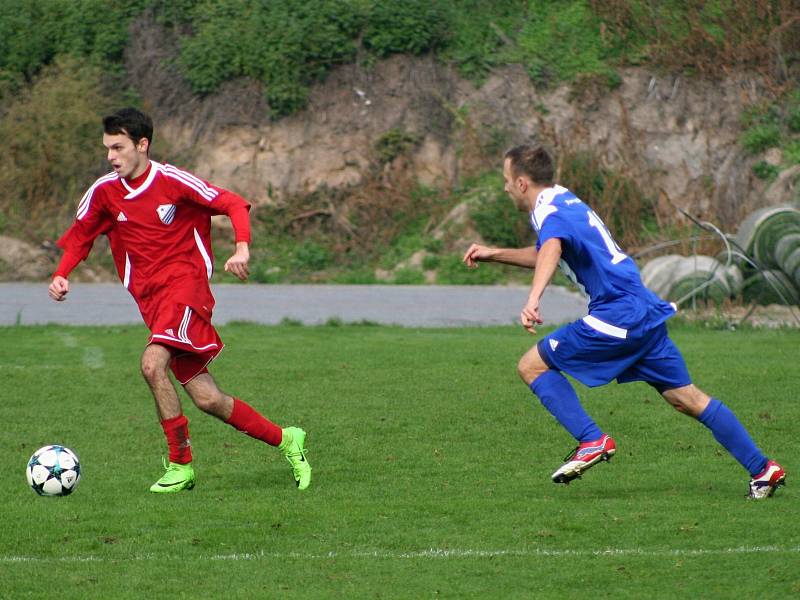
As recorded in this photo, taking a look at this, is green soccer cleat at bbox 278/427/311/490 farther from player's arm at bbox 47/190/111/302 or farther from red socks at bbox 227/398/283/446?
player's arm at bbox 47/190/111/302

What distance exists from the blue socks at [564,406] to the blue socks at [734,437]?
1.85 ft

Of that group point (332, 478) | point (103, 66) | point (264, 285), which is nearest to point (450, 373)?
point (332, 478)

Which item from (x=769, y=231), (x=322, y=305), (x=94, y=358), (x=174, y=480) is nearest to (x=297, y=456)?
(x=174, y=480)

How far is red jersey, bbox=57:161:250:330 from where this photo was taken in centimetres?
719

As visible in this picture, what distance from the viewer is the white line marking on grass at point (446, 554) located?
219 inches

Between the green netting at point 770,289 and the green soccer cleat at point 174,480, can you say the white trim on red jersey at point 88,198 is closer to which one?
the green soccer cleat at point 174,480

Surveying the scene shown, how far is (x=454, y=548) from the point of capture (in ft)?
18.8

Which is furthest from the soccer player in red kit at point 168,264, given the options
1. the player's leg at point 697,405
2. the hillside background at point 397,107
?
the hillside background at point 397,107

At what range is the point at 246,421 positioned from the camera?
7.38 meters

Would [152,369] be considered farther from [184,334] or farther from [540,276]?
[540,276]

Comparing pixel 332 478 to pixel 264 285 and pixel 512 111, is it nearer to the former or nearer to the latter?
pixel 264 285

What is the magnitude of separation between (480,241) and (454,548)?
1680 centimetres

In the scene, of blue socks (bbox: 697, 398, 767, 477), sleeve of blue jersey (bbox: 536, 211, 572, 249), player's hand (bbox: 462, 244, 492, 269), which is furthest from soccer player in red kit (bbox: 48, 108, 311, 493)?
blue socks (bbox: 697, 398, 767, 477)

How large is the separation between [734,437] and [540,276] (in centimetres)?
131
